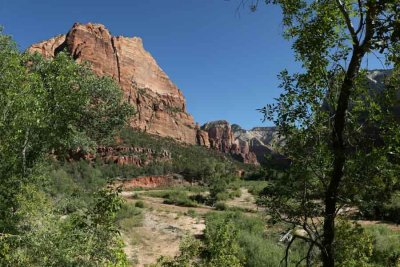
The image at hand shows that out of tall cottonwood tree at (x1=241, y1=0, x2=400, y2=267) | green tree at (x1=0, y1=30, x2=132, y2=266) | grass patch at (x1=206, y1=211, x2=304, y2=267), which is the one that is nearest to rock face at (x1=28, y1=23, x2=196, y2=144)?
grass patch at (x1=206, y1=211, x2=304, y2=267)

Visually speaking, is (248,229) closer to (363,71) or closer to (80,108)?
(80,108)

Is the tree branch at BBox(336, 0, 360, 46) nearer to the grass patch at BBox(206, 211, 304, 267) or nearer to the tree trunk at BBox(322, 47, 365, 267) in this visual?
the tree trunk at BBox(322, 47, 365, 267)

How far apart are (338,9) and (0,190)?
462 inches

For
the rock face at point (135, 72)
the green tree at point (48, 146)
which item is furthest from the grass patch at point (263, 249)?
the rock face at point (135, 72)

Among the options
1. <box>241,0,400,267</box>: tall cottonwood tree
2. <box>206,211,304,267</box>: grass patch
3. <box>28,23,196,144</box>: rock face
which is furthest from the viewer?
<box>28,23,196,144</box>: rock face

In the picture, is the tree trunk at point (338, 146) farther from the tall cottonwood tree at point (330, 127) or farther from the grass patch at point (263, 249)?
the grass patch at point (263, 249)

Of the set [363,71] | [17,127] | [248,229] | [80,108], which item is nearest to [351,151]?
[363,71]

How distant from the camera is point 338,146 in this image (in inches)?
190

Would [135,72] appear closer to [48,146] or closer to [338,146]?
[48,146]

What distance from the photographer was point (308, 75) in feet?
17.1

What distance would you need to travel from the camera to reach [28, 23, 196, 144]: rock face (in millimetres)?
142125

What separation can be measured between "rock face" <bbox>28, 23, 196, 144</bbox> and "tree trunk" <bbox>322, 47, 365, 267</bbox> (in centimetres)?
13002

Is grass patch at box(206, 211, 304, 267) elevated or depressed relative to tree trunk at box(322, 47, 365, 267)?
depressed

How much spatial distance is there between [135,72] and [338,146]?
544ft
